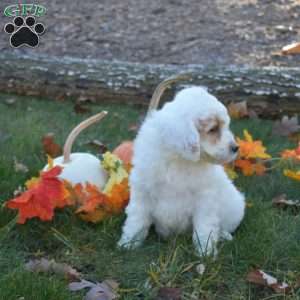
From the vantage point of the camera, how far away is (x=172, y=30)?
29.1 ft

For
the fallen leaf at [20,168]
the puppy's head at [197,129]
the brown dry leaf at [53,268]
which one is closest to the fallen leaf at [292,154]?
the puppy's head at [197,129]

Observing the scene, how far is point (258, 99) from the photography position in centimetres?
587

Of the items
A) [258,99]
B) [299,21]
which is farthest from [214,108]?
[299,21]

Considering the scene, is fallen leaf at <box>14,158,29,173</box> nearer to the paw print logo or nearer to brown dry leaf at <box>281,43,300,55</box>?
the paw print logo

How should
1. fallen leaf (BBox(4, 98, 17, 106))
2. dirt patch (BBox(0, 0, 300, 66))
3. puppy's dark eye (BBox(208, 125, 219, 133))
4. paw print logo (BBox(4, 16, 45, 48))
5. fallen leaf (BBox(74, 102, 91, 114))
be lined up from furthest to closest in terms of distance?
dirt patch (BBox(0, 0, 300, 66)) → fallen leaf (BBox(4, 98, 17, 106)) → fallen leaf (BBox(74, 102, 91, 114)) → paw print logo (BBox(4, 16, 45, 48)) → puppy's dark eye (BBox(208, 125, 219, 133))

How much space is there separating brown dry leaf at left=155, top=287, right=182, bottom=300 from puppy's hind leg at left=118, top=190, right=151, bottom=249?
17.6 inches

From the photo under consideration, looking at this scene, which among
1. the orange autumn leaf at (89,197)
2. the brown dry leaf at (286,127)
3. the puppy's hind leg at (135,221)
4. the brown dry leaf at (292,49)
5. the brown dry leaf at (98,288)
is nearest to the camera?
the brown dry leaf at (98,288)

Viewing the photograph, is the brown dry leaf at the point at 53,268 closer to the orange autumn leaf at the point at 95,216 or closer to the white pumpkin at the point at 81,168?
the orange autumn leaf at the point at 95,216

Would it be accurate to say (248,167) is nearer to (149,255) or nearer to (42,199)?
(149,255)

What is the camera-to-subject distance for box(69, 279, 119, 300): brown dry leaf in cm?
295

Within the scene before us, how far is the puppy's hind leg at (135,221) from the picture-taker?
3.43 meters

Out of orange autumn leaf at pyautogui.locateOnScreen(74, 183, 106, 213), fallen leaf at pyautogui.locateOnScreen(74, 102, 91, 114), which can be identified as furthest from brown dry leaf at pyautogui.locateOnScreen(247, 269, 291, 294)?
fallen leaf at pyautogui.locateOnScreen(74, 102, 91, 114)

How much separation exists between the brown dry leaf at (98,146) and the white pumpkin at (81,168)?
905 mm

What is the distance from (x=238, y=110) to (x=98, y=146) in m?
1.47
